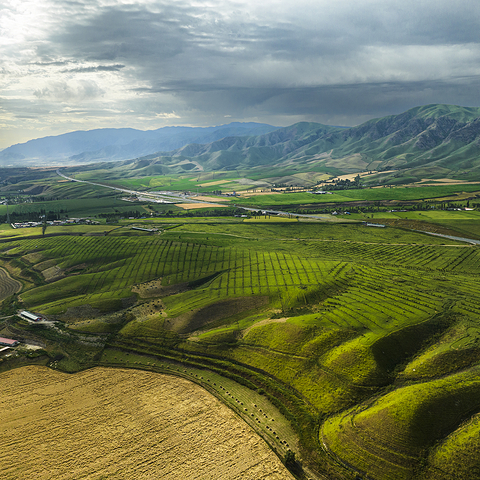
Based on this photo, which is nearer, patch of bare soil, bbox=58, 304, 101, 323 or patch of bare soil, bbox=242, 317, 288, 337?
patch of bare soil, bbox=242, 317, 288, 337

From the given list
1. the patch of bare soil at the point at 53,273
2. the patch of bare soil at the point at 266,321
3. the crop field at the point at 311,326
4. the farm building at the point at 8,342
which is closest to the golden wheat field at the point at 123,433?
the crop field at the point at 311,326

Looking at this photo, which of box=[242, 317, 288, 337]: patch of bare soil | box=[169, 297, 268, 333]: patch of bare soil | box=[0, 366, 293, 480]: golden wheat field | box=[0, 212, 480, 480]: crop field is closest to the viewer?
box=[0, 366, 293, 480]: golden wheat field

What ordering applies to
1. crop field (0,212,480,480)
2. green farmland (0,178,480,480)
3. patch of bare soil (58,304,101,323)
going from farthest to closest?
patch of bare soil (58,304,101,323) < crop field (0,212,480,480) < green farmland (0,178,480,480)

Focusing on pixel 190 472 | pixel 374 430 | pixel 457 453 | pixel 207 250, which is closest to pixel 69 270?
pixel 207 250

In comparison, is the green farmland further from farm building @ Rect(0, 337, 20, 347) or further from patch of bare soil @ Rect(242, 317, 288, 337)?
farm building @ Rect(0, 337, 20, 347)

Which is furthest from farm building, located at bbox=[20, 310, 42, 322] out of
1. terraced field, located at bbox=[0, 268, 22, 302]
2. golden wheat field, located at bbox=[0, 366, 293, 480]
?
golden wheat field, located at bbox=[0, 366, 293, 480]

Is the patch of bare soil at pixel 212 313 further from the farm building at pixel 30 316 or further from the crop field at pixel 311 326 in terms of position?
the farm building at pixel 30 316

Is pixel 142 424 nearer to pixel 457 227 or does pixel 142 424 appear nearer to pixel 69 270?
pixel 69 270

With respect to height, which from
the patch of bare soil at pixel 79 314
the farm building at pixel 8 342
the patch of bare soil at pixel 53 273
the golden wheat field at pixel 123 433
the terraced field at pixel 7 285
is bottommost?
the golden wheat field at pixel 123 433

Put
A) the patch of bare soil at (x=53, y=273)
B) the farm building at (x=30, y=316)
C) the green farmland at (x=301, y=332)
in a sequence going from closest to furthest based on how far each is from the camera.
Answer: the green farmland at (x=301, y=332)
the farm building at (x=30, y=316)
the patch of bare soil at (x=53, y=273)
